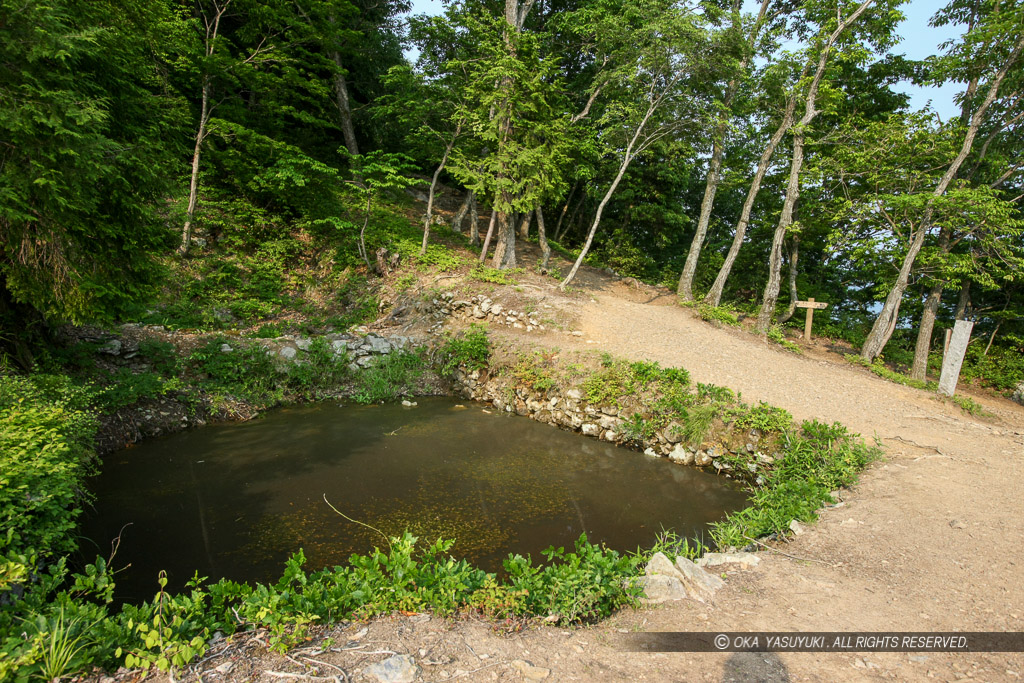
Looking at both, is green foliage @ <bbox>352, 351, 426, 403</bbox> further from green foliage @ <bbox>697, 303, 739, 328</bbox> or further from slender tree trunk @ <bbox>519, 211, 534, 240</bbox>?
slender tree trunk @ <bbox>519, 211, 534, 240</bbox>

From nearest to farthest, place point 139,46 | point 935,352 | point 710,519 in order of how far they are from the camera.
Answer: point 710,519
point 139,46
point 935,352

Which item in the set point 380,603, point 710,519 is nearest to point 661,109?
point 710,519

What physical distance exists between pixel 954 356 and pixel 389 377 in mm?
12771

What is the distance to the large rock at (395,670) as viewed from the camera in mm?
2250

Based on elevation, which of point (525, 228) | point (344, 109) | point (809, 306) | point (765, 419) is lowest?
point (765, 419)

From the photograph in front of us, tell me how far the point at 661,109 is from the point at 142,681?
1607cm

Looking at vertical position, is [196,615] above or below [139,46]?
below

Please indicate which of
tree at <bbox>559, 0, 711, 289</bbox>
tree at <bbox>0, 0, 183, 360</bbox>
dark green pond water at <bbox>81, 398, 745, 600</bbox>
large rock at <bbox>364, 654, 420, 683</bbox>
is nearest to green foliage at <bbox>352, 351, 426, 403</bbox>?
dark green pond water at <bbox>81, 398, 745, 600</bbox>

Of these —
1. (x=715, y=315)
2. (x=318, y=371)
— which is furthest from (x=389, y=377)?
(x=715, y=315)

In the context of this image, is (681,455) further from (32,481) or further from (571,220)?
(571,220)

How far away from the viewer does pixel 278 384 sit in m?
8.97

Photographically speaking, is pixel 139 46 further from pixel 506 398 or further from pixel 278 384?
pixel 506 398

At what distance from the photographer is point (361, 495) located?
5617 millimetres

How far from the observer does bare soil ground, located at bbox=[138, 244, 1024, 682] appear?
2467 mm
